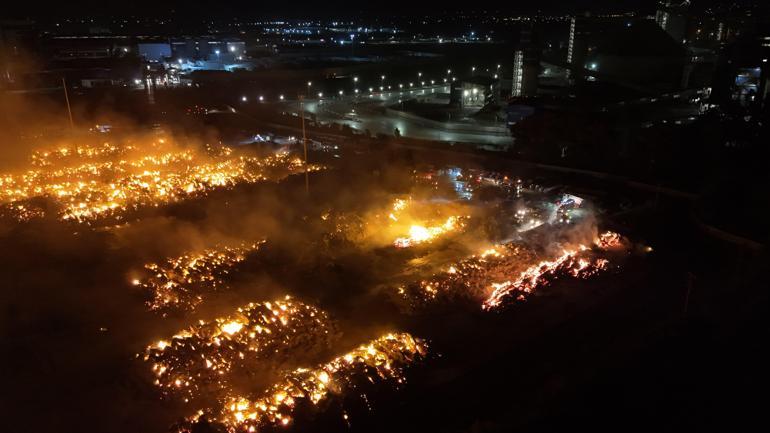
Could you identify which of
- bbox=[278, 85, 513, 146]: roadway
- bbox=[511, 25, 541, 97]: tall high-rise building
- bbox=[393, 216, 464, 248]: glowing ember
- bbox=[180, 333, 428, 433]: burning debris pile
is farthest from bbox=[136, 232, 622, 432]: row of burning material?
bbox=[511, 25, 541, 97]: tall high-rise building

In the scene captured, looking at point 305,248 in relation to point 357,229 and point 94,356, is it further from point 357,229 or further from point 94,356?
point 94,356

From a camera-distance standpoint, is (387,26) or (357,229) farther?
(387,26)

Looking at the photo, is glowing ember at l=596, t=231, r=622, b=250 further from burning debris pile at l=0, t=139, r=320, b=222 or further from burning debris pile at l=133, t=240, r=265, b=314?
burning debris pile at l=0, t=139, r=320, b=222

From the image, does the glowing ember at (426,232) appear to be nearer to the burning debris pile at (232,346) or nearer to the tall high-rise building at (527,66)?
the burning debris pile at (232,346)

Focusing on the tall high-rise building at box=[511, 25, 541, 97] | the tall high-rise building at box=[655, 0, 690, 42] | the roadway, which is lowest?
the roadway

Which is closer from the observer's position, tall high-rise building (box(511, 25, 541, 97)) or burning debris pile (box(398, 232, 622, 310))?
burning debris pile (box(398, 232, 622, 310))

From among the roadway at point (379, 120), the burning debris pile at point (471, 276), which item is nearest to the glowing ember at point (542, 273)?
the burning debris pile at point (471, 276)

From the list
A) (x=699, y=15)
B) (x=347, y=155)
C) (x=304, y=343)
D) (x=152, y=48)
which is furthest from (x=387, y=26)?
(x=304, y=343)
